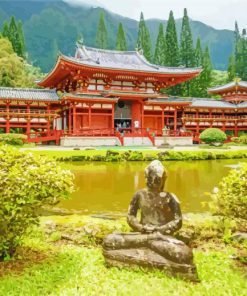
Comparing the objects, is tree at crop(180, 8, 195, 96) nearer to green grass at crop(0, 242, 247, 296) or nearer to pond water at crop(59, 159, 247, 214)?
pond water at crop(59, 159, 247, 214)

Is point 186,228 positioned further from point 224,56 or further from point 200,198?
point 224,56

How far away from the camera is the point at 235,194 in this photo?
4.72 m

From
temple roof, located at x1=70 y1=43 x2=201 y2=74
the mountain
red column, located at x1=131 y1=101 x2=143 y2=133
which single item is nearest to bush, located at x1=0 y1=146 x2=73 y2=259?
red column, located at x1=131 y1=101 x2=143 y2=133

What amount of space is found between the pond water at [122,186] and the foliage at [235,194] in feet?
6.09

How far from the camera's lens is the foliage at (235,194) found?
4.62 metres

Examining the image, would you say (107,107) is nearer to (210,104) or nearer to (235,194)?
(210,104)

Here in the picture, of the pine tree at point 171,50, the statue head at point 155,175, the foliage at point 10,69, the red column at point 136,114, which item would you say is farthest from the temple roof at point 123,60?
the statue head at point 155,175

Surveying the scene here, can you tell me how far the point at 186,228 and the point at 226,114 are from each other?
38.8m

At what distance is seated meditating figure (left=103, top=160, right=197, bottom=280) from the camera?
4.43 metres

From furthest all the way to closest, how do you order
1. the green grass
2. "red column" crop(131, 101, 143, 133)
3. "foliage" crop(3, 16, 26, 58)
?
"foliage" crop(3, 16, 26, 58) < "red column" crop(131, 101, 143, 133) < the green grass

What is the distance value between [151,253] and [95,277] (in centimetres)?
78

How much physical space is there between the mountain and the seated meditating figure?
111 m

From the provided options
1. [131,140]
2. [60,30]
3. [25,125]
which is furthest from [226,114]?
[60,30]

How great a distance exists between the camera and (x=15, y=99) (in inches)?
1273
